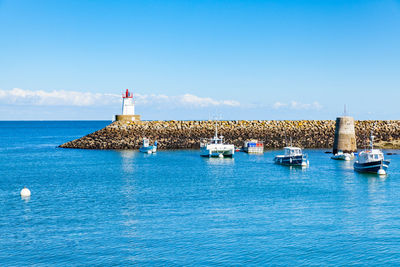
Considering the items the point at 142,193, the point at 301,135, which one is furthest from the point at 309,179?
the point at 301,135

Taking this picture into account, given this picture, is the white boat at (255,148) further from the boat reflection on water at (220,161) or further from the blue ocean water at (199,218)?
the blue ocean water at (199,218)

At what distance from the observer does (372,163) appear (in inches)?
2136

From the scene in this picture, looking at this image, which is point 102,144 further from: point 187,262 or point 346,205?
point 187,262

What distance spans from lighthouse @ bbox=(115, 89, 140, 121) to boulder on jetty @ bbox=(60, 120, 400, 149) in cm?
137

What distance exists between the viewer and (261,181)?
4891 centimetres

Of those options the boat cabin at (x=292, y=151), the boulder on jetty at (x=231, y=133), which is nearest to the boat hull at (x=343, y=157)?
the boat cabin at (x=292, y=151)

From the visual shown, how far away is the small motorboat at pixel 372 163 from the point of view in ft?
176

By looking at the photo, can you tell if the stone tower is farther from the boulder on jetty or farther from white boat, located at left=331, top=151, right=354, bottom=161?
the boulder on jetty

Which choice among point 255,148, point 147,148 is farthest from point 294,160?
point 147,148

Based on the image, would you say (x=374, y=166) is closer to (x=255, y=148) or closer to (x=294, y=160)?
(x=294, y=160)

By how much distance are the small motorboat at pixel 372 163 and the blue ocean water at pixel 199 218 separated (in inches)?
57.4

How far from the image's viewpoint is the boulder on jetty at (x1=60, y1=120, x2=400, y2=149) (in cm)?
9012

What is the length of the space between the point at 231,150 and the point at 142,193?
35610 mm

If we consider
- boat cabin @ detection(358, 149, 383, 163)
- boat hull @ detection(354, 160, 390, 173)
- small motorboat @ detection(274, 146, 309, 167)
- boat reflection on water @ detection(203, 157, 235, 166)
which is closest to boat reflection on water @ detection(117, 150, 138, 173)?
boat reflection on water @ detection(203, 157, 235, 166)
